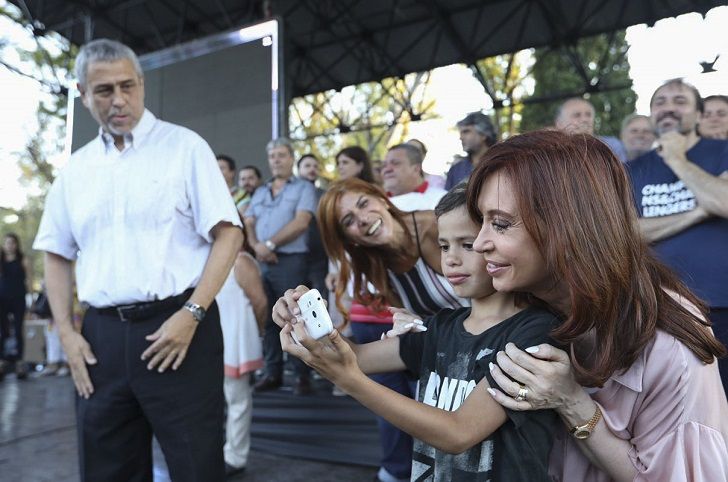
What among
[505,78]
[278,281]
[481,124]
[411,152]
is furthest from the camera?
[505,78]

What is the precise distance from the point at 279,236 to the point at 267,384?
3.51ft

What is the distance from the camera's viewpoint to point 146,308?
161cm

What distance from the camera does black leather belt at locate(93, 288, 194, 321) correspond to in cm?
161

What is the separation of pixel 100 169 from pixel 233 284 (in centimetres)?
142

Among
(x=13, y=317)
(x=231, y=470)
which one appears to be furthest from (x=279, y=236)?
(x=13, y=317)

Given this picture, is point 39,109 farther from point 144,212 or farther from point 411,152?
point 144,212

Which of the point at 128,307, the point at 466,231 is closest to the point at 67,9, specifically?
the point at 128,307

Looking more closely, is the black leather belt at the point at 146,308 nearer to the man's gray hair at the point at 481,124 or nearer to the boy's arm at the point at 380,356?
the boy's arm at the point at 380,356

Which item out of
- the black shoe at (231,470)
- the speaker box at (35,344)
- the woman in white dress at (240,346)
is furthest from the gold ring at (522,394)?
the speaker box at (35,344)

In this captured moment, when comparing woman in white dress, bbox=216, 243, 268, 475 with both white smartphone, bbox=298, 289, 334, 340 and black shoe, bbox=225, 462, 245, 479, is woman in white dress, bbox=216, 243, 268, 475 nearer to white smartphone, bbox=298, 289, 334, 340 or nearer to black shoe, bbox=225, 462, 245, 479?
black shoe, bbox=225, 462, 245, 479

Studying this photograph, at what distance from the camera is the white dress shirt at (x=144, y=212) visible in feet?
5.32

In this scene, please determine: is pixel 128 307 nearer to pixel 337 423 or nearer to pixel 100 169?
pixel 100 169

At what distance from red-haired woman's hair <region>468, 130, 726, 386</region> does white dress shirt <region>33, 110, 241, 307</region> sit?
1004 mm

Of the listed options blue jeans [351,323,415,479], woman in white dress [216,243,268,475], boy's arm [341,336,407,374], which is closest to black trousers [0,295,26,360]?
woman in white dress [216,243,268,475]
